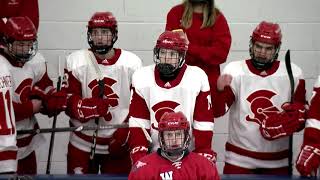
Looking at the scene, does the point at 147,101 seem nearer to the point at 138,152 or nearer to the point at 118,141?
the point at 138,152

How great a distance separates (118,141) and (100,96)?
0.25 m

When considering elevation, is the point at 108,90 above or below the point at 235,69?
below

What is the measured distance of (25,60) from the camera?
3.59m

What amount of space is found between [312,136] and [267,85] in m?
0.36

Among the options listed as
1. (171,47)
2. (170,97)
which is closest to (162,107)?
(170,97)

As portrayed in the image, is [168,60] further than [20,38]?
No

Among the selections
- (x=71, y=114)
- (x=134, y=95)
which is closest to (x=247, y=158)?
(x=134, y=95)

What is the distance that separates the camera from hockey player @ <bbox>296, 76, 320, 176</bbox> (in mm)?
3301

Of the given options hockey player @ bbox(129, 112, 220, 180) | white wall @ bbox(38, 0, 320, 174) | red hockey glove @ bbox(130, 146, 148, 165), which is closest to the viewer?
hockey player @ bbox(129, 112, 220, 180)

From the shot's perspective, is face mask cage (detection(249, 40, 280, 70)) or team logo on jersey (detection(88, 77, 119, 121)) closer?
face mask cage (detection(249, 40, 280, 70))

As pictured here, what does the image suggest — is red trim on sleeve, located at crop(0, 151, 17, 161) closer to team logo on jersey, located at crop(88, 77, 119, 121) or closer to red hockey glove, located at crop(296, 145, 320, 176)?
team logo on jersey, located at crop(88, 77, 119, 121)

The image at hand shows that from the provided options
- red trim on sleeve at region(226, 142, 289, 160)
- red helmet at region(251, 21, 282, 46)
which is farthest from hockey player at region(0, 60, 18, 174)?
red helmet at region(251, 21, 282, 46)

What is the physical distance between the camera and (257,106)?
355 centimetres

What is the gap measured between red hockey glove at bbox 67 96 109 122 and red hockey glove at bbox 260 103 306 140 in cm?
80
